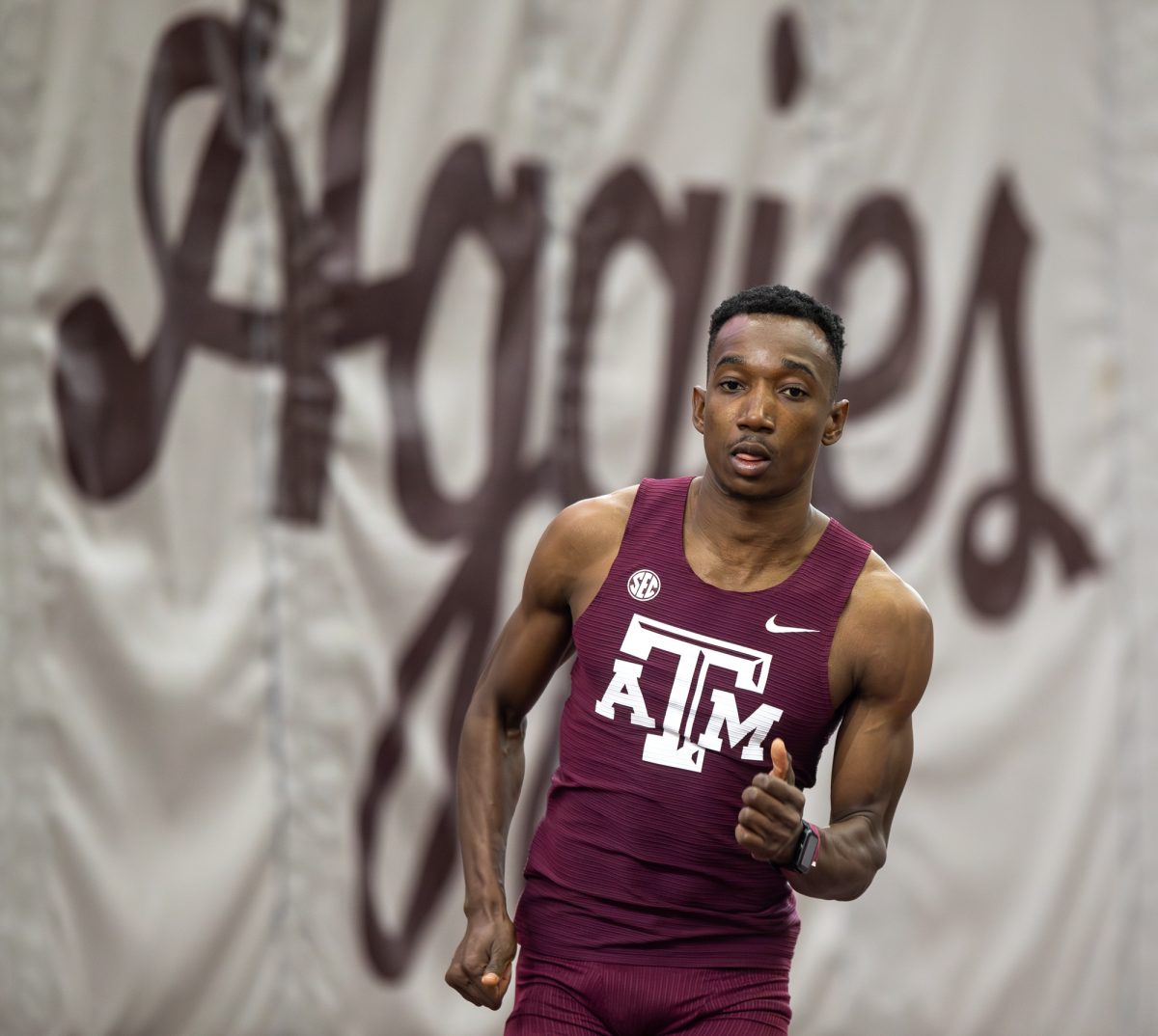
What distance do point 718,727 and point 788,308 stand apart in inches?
23.7

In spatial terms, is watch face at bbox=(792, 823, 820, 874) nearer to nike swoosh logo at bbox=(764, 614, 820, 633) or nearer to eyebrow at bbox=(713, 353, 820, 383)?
nike swoosh logo at bbox=(764, 614, 820, 633)

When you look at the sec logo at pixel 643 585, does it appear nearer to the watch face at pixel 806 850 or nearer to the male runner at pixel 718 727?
the male runner at pixel 718 727

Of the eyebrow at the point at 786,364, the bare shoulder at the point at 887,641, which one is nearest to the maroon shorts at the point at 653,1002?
the bare shoulder at the point at 887,641

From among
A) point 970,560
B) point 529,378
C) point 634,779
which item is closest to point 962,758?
point 970,560

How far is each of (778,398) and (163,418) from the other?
227 centimetres

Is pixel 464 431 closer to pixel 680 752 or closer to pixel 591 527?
pixel 591 527

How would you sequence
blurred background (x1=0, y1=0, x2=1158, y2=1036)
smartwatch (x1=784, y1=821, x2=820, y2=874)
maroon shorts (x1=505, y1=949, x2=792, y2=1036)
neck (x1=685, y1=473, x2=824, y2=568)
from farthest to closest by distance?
1. blurred background (x1=0, y1=0, x2=1158, y2=1036)
2. neck (x1=685, y1=473, x2=824, y2=568)
3. maroon shorts (x1=505, y1=949, x2=792, y2=1036)
4. smartwatch (x1=784, y1=821, x2=820, y2=874)

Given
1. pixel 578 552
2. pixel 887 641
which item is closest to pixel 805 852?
pixel 887 641

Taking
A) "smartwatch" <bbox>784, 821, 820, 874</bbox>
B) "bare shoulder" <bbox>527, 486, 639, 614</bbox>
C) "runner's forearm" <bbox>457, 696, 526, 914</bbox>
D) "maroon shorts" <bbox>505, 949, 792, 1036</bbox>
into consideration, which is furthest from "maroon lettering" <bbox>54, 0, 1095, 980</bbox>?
"smartwatch" <bbox>784, 821, 820, 874</bbox>

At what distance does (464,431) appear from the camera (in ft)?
13.6

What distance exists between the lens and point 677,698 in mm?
2076

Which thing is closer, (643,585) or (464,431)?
(643,585)

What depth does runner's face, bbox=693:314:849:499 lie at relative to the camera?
6.81 feet

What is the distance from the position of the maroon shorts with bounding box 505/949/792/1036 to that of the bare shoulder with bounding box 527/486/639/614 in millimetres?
519
